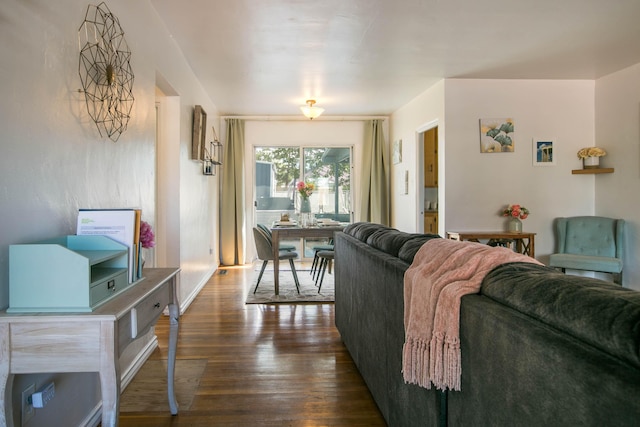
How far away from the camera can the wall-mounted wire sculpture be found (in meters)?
1.83

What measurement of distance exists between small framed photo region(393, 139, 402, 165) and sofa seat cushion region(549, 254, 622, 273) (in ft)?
8.76

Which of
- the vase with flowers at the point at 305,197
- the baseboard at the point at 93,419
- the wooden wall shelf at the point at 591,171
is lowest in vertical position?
the baseboard at the point at 93,419

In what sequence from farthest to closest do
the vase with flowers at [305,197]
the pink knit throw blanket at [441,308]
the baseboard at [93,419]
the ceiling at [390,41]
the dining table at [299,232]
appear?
the vase with flowers at [305,197]
the dining table at [299,232]
the ceiling at [390,41]
the baseboard at [93,419]
the pink knit throw blanket at [441,308]

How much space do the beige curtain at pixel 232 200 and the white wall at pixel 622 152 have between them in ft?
16.6

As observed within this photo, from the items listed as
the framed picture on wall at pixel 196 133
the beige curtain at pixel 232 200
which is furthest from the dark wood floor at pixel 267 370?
the beige curtain at pixel 232 200

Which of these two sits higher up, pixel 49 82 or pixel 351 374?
pixel 49 82

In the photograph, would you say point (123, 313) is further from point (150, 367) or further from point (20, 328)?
point (150, 367)

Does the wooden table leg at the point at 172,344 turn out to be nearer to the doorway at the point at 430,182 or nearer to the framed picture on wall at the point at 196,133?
the framed picture on wall at the point at 196,133

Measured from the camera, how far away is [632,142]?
405 cm

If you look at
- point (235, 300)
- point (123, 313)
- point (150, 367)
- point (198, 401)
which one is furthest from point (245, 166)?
point (123, 313)

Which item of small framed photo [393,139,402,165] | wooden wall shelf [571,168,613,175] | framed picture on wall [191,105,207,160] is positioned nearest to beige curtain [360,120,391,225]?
small framed photo [393,139,402,165]

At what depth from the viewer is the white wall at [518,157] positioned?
14.7 ft

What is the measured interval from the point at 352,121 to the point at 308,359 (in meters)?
4.92

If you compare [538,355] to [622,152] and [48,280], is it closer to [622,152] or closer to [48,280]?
[48,280]
